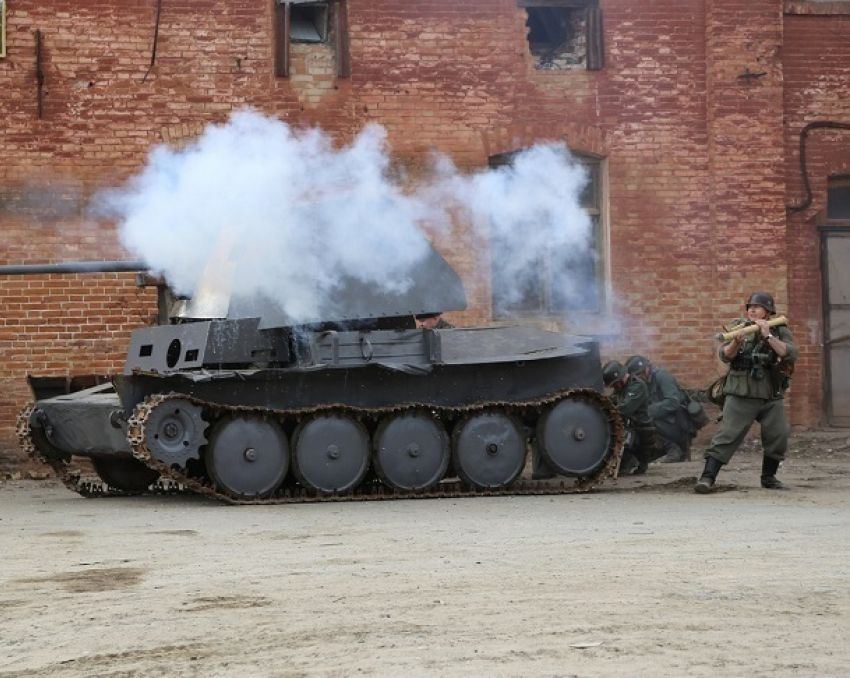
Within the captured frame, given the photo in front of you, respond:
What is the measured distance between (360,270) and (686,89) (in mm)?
6142

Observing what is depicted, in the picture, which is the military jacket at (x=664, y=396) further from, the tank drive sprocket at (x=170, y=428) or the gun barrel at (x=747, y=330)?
the tank drive sprocket at (x=170, y=428)

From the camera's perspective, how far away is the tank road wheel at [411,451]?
1344 cm

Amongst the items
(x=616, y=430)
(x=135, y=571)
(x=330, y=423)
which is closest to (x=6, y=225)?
(x=330, y=423)

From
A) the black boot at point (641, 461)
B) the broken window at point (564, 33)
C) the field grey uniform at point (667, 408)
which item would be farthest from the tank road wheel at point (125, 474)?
the broken window at point (564, 33)

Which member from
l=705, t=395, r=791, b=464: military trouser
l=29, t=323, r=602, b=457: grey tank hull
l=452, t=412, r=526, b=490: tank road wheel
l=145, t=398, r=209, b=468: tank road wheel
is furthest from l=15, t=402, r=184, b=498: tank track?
l=705, t=395, r=791, b=464: military trouser

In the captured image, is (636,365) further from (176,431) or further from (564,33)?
(176,431)

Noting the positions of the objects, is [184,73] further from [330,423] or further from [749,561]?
[749,561]

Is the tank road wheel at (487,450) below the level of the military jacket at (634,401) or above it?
below

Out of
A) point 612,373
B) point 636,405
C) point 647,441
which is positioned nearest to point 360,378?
point 612,373

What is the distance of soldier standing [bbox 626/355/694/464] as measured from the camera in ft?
53.9

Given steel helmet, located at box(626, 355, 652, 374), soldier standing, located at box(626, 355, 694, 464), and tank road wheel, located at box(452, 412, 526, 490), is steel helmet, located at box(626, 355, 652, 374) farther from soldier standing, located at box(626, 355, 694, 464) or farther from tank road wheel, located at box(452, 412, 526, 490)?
tank road wheel, located at box(452, 412, 526, 490)

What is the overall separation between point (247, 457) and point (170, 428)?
70 centimetres

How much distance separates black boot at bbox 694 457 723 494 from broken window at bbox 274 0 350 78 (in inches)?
263

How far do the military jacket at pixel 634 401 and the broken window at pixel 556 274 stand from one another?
2980 mm
